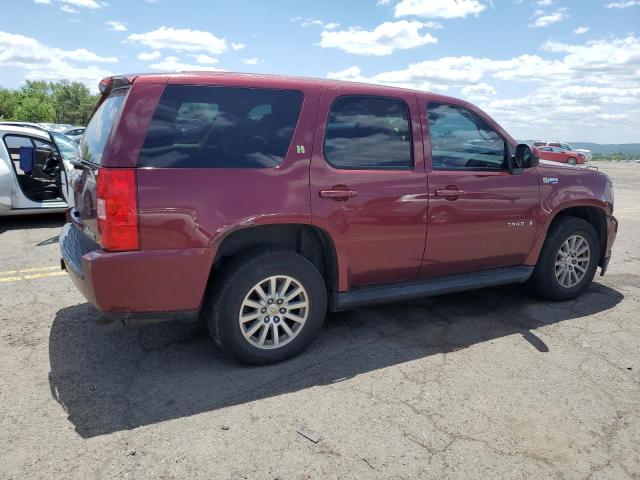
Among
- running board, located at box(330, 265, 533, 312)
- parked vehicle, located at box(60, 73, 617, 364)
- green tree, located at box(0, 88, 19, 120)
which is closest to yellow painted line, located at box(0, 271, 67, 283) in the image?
parked vehicle, located at box(60, 73, 617, 364)

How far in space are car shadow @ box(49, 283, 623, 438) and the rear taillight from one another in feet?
3.08

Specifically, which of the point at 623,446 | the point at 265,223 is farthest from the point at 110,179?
the point at 623,446

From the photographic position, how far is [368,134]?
3822mm

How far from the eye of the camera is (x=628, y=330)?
440cm

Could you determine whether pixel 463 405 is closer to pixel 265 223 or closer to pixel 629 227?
pixel 265 223

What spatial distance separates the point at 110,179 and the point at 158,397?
1327 mm

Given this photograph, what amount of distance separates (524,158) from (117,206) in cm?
327

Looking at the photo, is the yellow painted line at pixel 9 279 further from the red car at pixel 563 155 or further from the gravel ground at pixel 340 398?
the red car at pixel 563 155

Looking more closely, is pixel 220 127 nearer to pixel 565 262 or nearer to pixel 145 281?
pixel 145 281

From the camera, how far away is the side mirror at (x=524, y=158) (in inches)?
173

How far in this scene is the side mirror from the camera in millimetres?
4383

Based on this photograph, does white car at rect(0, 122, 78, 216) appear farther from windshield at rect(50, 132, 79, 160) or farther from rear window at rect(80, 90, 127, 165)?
rear window at rect(80, 90, 127, 165)

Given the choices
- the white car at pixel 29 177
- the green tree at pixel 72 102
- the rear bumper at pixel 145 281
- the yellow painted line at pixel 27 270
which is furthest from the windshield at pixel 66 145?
the green tree at pixel 72 102

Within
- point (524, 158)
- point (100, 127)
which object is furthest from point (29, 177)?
point (524, 158)
